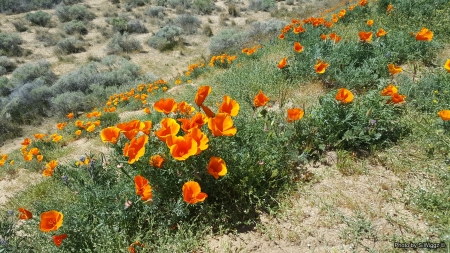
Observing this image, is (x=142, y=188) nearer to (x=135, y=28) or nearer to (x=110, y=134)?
(x=110, y=134)

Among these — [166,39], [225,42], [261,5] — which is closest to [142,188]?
[225,42]

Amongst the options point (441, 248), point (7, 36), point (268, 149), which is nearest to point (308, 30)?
point (268, 149)

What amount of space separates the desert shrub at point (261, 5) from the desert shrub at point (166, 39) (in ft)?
24.5

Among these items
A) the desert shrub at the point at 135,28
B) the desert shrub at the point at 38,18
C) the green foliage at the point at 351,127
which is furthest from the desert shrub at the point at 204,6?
the green foliage at the point at 351,127

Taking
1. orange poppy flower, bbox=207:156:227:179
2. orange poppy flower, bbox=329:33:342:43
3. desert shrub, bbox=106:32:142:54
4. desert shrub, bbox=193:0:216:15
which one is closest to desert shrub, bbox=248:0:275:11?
desert shrub, bbox=193:0:216:15

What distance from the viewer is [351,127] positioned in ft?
8.67

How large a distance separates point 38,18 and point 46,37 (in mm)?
3501

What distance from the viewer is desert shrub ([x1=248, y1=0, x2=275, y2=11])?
20.6m

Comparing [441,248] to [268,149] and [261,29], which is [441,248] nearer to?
[268,149]

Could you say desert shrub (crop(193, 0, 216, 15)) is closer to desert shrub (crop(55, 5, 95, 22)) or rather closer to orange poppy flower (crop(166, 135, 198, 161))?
desert shrub (crop(55, 5, 95, 22))

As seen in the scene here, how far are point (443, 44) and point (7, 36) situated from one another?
1930 cm

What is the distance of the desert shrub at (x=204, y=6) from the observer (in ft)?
68.5

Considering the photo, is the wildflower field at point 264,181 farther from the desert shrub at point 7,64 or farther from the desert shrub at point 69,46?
the desert shrub at point 69,46

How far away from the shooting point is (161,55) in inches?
558
